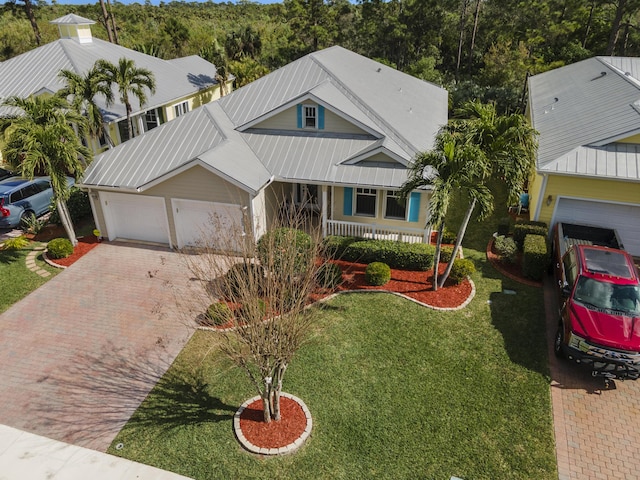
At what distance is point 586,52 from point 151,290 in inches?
1774

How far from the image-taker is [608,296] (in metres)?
12.1

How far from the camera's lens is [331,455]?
9781mm

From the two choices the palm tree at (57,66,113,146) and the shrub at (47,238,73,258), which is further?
the palm tree at (57,66,113,146)

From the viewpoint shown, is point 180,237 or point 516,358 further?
point 180,237

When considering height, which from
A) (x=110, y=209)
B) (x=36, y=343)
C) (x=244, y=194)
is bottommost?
(x=36, y=343)

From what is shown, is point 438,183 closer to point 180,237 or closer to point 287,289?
point 287,289

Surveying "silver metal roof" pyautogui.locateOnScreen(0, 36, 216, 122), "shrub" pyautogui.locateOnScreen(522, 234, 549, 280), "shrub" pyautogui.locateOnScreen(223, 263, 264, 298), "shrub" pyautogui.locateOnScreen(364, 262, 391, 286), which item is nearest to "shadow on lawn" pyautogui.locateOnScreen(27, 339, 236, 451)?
"shrub" pyautogui.locateOnScreen(223, 263, 264, 298)

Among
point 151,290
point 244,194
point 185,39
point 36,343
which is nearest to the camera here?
point 36,343

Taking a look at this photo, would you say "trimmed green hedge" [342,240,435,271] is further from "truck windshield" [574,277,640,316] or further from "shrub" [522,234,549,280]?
"truck windshield" [574,277,640,316]

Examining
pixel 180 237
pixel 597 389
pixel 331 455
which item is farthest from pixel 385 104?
pixel 331 455

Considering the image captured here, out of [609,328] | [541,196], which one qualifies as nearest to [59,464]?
[609,328]

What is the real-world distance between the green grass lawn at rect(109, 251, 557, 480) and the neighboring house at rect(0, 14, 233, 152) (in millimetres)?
18184

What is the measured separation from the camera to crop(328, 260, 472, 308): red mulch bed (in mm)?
15109

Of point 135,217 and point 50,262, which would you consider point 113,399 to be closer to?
point 50,262
